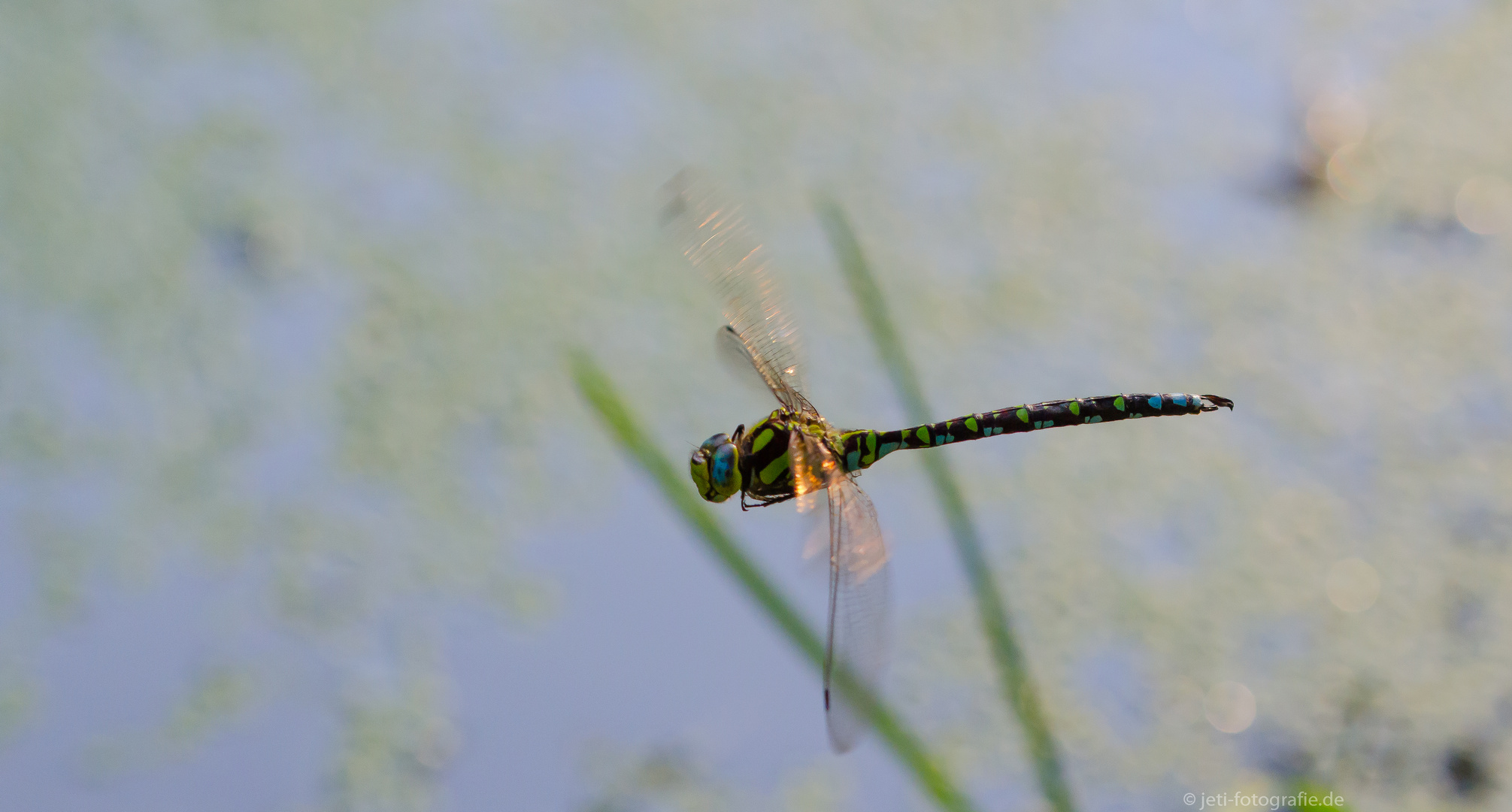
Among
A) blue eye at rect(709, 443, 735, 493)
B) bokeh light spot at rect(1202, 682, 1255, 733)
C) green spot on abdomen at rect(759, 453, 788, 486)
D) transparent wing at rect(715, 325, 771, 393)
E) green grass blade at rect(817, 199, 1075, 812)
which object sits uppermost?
transparent wing at rect(715, 325, 771, 393)

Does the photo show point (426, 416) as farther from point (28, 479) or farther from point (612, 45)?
point (612, 45)

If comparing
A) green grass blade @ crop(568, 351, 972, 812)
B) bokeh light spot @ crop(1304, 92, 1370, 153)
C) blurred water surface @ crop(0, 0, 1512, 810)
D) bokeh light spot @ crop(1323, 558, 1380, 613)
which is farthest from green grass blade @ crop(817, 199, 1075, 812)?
bokeh light spot @ crop(1304, 92, 1370, 153)

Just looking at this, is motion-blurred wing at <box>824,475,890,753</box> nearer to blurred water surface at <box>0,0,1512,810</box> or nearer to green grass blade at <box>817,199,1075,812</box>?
green grass blade at <box>817,199,1075,812</box>

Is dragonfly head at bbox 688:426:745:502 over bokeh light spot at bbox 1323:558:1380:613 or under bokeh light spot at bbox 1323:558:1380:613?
over

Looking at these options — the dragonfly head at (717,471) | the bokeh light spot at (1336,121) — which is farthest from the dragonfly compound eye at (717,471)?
the bokeh light spot at (1336,121)

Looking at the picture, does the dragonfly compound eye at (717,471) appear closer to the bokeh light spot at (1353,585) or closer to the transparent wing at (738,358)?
the transparent wing at (738,358)

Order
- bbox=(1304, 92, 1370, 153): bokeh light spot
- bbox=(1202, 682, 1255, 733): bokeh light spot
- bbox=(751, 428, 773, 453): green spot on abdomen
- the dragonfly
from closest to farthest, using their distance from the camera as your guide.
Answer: the dragonfly → bbox=(751, 428, 773, 453): green spot on abdomen → bbox=(1202, 682, 1255, 733): bokeh light spot → bbox=(1304, 92, 1370, 153): bokeh light spot
